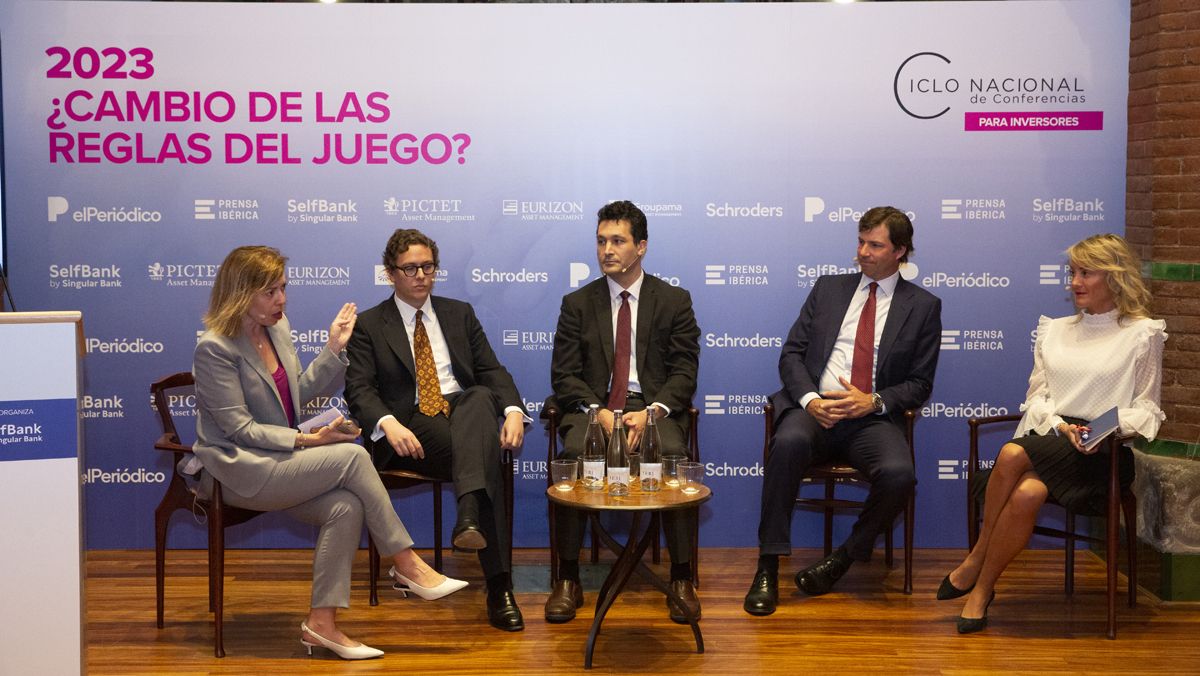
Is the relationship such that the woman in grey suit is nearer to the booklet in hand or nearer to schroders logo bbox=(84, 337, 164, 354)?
schroders logo bbox=(84, 337, 164, 354)

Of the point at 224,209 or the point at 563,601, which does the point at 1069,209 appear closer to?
the point at 563,601

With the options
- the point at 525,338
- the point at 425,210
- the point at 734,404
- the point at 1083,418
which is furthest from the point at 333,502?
the point at 1083,418

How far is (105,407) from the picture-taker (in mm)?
5441

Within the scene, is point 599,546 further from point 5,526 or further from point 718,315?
point 5,526

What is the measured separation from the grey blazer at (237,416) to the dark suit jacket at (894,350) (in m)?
2.09

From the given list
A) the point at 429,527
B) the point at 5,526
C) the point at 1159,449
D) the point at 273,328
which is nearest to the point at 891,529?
the point at 1159,449

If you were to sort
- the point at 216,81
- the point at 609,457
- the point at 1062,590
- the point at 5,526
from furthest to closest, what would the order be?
1. the point at 216,81
2. the point at 1062,590
3. the point at 609,457
4. the point at 5,526

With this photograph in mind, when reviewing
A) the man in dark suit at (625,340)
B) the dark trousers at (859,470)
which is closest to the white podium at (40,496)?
the man in dark suit at (625,340)

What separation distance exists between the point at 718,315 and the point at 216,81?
2.50 metres

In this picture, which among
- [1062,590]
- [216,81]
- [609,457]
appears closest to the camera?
[609,457]

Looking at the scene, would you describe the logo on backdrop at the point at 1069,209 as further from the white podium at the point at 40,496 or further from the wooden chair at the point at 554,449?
the white podium at the point at 40,496

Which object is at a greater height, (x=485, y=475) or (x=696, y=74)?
(x=696, y=74)

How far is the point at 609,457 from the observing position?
159 inches

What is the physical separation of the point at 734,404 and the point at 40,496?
10.1 ft
